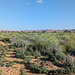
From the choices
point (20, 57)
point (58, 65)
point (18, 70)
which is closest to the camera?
point (18, 70)

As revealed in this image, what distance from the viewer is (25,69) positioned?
21.0 ft

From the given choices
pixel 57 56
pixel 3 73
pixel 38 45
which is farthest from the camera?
pixel 38 45

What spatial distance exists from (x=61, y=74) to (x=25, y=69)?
2032mm

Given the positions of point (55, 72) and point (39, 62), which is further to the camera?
point (39, 62)

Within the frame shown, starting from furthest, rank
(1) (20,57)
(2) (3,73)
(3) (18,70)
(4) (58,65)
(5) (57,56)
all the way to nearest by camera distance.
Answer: (1) (20,57) < (5) (57,56) < (4) (58,65) < (3) (18,70) < (2) (3,73)

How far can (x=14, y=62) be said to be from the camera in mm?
7211

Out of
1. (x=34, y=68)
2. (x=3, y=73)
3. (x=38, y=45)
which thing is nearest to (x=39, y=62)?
(x=34, y=68)

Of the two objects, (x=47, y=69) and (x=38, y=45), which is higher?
(x=38, y=45)

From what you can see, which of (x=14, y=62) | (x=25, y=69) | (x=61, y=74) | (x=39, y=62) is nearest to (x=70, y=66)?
(x=61, y=74)

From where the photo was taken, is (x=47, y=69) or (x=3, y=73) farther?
(x=47, y=69)

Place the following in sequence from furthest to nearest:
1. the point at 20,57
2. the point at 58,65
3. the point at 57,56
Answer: the point at 20,57 < the point at 57,56 < the point at 58,65

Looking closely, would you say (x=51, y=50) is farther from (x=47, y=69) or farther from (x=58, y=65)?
(x=47, y=69)

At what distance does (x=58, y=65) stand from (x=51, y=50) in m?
1.52

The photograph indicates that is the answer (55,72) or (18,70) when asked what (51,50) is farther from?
(18,70)
